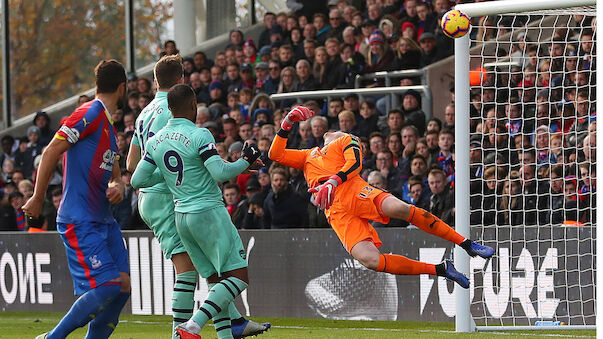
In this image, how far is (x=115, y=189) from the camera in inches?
267

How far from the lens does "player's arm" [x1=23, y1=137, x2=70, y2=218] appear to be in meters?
6.59

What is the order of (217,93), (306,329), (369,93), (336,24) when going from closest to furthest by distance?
1. (306,329)
2. (369,93)
3. (336,24)
4. (217,93)

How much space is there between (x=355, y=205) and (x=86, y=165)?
2.62 meters

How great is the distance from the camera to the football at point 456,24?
8.98 metres

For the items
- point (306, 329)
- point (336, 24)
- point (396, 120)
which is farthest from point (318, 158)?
point (336, 24)

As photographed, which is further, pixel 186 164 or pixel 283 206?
pixel 283 206

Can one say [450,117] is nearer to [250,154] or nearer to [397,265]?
[397,265]

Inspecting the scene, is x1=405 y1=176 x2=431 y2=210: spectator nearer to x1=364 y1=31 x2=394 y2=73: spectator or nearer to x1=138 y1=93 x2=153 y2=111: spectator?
x1=364 y1=31 x2=394 y2=73: spectator

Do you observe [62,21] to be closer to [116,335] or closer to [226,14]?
[226,14]

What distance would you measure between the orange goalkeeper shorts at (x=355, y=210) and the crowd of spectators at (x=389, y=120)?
1.28 meters

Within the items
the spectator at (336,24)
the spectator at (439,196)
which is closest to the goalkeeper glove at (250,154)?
the spectator at (439,196)

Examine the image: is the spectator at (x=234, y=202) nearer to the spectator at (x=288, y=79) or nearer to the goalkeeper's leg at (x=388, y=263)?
the spectator at (x=288, y=79)

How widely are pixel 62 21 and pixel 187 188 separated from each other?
19644mm

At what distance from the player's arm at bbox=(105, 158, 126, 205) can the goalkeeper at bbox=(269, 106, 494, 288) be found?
168cm
